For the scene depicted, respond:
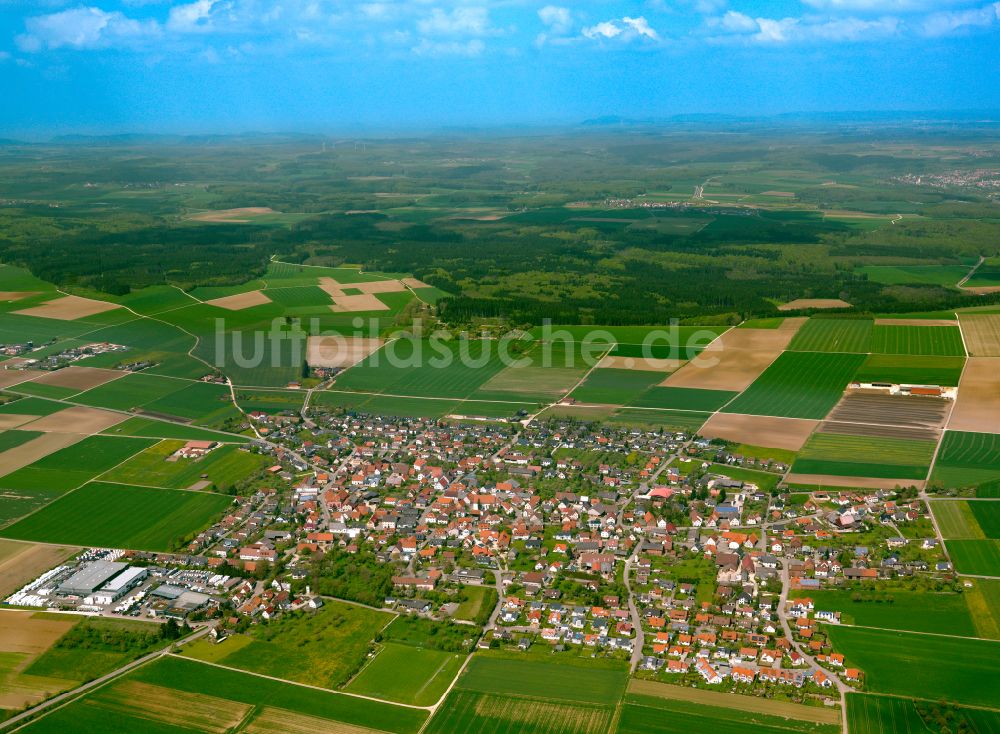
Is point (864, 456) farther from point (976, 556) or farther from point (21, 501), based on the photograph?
point (21, 501)

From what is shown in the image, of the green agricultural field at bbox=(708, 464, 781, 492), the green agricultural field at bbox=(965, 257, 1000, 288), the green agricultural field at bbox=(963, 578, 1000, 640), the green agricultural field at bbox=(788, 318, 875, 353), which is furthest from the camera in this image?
the green agricultural field at bbox=(965, 257, 1000, 288)

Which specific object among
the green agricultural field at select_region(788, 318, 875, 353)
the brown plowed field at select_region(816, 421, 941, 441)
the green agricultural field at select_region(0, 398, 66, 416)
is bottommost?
the green agricultural field at select_region(0, 398, 66, 416)

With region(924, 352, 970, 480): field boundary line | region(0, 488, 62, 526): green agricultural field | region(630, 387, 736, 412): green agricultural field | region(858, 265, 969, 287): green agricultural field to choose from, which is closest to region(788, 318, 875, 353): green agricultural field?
region(924, 352, 970, 480): field boundary line

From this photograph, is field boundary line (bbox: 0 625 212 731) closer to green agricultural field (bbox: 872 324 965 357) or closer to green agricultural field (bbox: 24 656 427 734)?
green agricultural field (bbox: 24 656 427 734)

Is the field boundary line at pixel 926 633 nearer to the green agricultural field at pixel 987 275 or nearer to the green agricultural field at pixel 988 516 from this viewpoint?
the green agricultural field at pixel 988 516

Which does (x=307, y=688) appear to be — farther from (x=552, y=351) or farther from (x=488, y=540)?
(x=552, y=351)

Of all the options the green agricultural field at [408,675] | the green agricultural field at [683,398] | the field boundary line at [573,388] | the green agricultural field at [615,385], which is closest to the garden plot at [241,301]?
→ the field boundary line at [573,388]

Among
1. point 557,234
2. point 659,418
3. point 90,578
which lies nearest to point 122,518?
point 90,578
